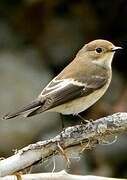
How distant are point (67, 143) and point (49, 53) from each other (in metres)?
3.69

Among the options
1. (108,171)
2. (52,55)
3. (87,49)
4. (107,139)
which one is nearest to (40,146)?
(107,139)

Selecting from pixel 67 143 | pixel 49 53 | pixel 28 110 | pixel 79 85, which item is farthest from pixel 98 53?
pixel 49 53

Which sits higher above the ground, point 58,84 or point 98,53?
point 98,53

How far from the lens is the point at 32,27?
7328 millimetres

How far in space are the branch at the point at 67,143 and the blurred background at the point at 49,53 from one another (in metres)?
2.86

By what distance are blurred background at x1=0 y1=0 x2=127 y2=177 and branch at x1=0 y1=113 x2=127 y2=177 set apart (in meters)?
2.86

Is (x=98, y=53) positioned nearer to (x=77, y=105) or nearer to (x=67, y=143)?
(x=77, y=105)

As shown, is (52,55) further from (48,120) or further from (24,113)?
(24,113)

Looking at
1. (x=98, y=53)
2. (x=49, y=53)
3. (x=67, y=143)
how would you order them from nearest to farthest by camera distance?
(x=67, y=143) < (x=98, y=53) < (x=49, y=53)

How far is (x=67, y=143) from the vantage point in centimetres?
353

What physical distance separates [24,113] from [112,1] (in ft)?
12.0

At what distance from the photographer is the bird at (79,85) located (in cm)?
394

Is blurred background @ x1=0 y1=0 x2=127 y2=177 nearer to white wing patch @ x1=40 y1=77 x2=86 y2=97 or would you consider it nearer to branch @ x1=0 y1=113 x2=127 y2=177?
white wing patch @ x1=40 y1=77 x2=86 y2=97

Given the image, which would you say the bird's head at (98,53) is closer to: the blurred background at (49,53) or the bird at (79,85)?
the bird at (79,85)
